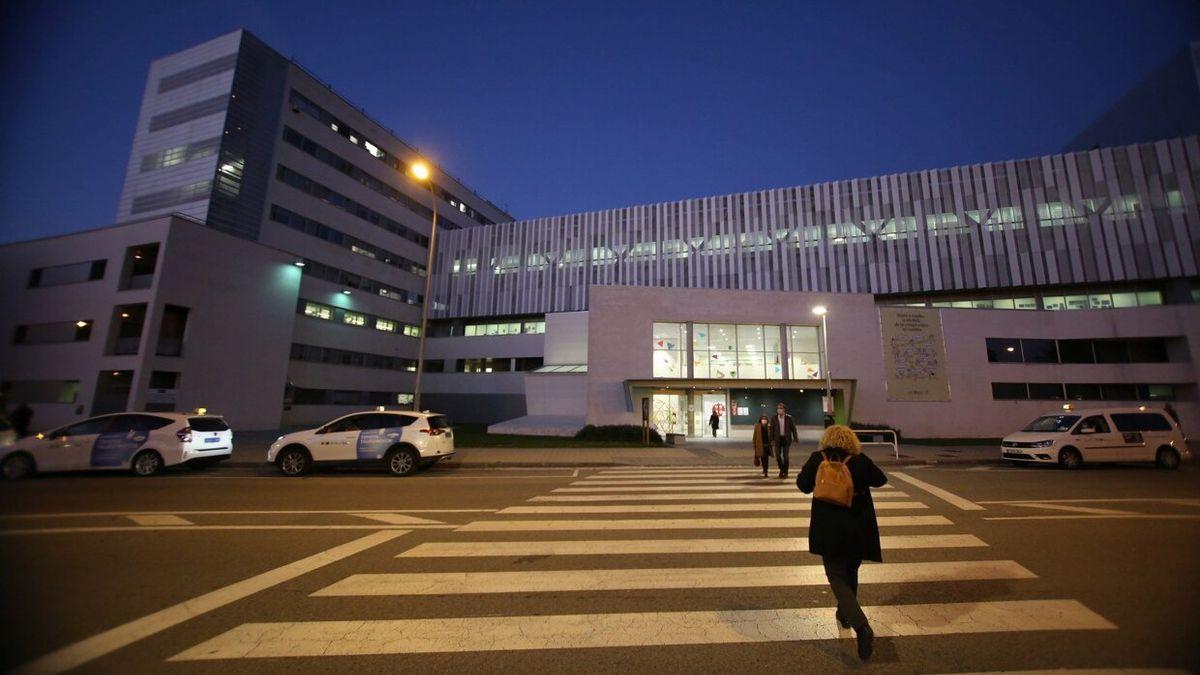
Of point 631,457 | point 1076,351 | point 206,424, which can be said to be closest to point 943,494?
point 631,457

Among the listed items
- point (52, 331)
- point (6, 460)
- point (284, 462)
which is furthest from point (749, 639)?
point (52, 331)

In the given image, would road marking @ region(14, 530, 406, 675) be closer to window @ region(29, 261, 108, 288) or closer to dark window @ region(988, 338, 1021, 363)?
window @ region(29, 261, 108, 288)

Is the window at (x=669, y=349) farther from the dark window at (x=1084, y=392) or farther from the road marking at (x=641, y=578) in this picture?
the dark window at (x=1084, y=392)

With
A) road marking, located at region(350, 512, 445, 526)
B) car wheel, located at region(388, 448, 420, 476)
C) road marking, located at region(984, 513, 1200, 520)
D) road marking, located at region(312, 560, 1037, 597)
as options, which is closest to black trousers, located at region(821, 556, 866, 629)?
road marking, located at region(312, 560, 1037, 597)

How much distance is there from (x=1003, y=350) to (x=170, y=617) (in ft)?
120

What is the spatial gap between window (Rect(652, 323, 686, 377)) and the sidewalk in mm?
6872

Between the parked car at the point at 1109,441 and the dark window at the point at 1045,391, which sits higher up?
the dark window at the point at 1045,391

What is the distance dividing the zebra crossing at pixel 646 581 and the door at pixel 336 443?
21.2 feet

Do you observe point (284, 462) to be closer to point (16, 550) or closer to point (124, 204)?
point (16, 550)

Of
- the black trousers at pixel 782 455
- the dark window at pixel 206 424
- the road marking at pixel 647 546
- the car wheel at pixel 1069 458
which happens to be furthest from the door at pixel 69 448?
the car wheel at pixel 1069 458

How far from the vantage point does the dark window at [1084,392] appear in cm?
2752

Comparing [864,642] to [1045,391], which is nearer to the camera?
[864,642]

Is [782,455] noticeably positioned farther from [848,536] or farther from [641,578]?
[848,536]

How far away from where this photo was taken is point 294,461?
39.4 feet
